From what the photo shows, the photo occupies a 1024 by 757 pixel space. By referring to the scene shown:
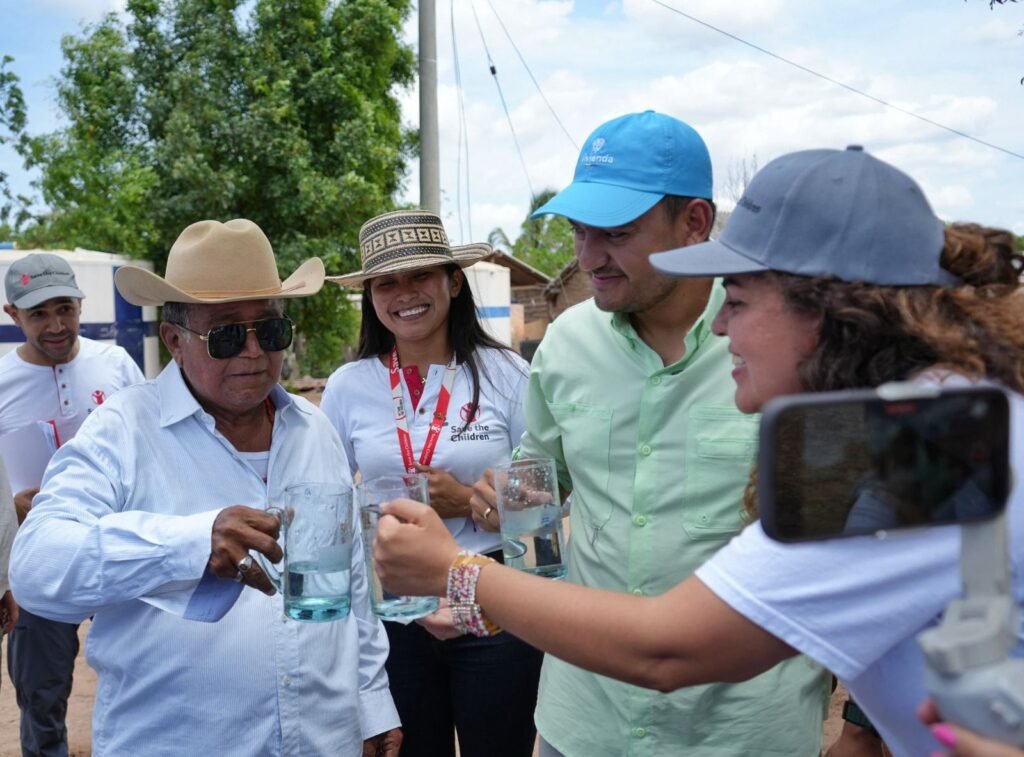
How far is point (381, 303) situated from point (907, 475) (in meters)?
3.10

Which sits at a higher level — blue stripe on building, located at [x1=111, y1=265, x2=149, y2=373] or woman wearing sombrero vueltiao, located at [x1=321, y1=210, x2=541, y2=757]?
woman wearing sombrero vueltiao, located at [x1=321, y1=210, x2=541, y2=757]

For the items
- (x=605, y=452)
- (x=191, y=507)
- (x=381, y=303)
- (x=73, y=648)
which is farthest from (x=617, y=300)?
(x=73, y=648)

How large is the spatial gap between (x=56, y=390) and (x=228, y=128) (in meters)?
13.2

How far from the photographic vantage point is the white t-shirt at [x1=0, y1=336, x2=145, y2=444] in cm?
535

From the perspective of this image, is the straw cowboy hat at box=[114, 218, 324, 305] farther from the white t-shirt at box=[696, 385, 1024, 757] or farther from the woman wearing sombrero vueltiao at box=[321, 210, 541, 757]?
the white t-shirt at box=[696, 385, 1024, 757]

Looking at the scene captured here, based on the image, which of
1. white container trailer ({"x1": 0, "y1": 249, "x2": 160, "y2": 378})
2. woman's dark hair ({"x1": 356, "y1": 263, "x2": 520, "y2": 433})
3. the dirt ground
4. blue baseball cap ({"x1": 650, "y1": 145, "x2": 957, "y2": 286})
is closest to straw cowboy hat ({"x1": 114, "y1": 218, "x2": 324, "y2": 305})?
woman's dark hair ({"x1": 356, "y1": 263, "x2": 520, "y2": 433})

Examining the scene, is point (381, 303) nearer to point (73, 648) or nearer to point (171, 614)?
point (171, 614)

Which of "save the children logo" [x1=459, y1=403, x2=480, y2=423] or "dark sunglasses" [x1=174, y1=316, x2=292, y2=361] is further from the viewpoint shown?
"save the children logo" [x1=459, y1=403, x2=480, y2=423]

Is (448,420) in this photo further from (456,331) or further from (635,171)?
(635,171)

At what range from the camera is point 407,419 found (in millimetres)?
3777

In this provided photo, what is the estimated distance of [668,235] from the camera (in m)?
2.60

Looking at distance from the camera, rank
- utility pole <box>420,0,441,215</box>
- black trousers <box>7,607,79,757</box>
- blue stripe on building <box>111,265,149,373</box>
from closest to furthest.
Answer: black trousers <box>7,607,79,757</box> → utility pole <box>420,0,441,215</box> → blue stripe on building <box>111,265,149,373</box>

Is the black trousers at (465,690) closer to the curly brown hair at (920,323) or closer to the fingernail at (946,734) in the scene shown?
the curly brown hair at (920,323)

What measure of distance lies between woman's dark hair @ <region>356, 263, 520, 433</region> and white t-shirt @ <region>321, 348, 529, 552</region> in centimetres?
6
